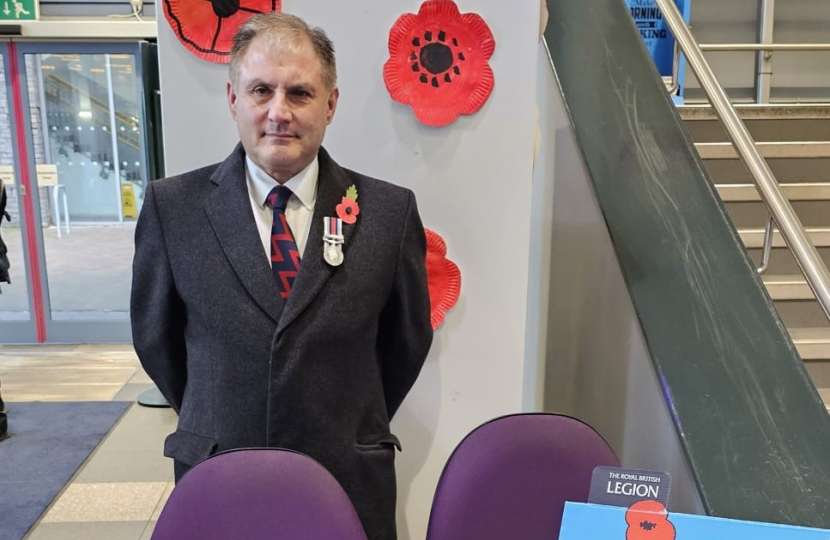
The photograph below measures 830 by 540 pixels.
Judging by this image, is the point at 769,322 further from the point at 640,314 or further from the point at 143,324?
the point at 143,324

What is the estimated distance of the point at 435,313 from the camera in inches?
74.4

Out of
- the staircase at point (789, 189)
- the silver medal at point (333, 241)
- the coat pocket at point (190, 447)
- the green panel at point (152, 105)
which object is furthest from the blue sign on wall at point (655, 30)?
the coat pocket at point (190, 447)

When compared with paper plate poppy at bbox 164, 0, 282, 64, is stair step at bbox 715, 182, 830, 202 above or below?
below

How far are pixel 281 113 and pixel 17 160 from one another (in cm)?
501

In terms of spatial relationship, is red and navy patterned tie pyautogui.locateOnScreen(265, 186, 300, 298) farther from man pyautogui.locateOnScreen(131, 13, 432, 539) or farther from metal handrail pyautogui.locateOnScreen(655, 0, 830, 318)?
metal handrail pyautogui.locateOnScreen(655, 0, 830, 318)

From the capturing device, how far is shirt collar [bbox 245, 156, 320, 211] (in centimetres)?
134

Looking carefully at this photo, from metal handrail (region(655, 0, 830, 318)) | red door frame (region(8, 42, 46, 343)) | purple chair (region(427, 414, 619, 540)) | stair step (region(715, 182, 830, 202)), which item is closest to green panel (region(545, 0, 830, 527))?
metal handrail (region(655, 0, 830, 318))

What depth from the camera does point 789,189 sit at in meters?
3.36

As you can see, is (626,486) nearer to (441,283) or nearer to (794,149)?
(441,283)

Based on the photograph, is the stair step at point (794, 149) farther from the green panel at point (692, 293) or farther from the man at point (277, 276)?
the man at point (277, 276)

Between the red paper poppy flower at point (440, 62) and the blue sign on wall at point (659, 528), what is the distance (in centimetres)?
115

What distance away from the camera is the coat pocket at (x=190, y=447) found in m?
1.34

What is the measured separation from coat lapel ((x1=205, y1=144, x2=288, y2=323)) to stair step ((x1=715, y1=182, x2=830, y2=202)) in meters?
2.68

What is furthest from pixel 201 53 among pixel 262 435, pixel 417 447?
pixel 417 447
